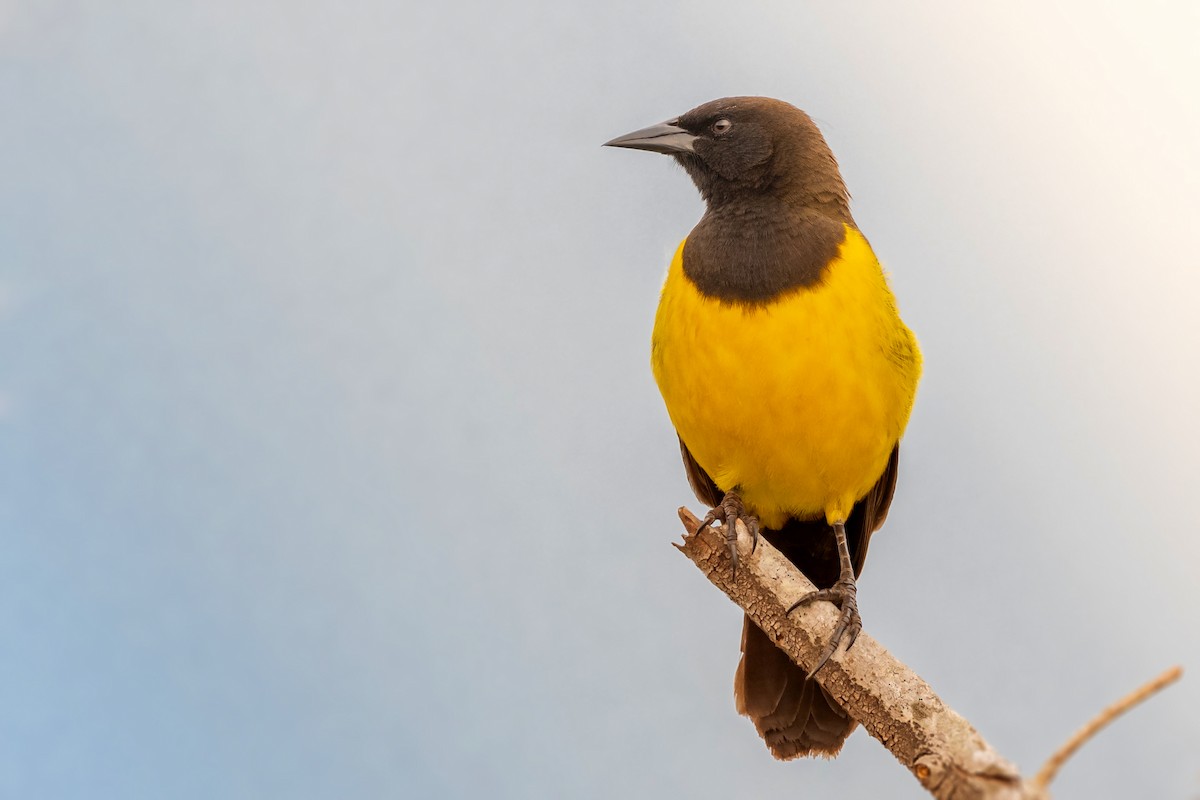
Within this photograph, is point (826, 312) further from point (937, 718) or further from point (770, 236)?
point (937, 718)

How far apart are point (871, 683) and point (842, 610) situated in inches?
10.9

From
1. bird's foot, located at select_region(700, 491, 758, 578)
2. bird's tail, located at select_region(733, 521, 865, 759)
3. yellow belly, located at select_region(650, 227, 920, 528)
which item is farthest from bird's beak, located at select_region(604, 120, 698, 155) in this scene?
bird's tail, located at select_region(733, 521, 865, 759)

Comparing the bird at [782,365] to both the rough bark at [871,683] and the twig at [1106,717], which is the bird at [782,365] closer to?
the rough bark at [871,683]

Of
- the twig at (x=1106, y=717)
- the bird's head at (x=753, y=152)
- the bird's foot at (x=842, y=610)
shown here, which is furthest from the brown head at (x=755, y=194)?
the twig at (x=1106, y=717)

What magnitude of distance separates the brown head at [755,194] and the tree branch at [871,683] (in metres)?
0.81

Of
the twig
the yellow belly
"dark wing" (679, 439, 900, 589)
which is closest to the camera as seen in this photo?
the twig

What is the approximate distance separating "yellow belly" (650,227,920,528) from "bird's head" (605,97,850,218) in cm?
25

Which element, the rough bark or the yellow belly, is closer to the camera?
the rough bark

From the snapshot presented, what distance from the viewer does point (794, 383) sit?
3436 millimetres

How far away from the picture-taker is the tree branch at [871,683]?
2.80 m

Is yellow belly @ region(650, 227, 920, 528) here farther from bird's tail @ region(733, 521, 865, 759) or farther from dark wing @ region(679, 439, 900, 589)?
bird's tail @ region(733, 521, 865, 759)

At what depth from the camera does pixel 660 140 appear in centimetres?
407

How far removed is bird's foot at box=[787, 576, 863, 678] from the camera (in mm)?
3516

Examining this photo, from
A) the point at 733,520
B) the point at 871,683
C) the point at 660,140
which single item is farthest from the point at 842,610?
the point at 660,140
